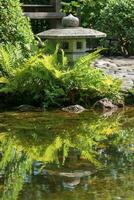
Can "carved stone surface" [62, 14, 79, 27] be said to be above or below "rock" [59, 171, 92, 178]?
above

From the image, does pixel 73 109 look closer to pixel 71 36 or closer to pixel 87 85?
pixel 87 85

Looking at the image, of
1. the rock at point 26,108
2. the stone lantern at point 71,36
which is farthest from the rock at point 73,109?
the stone lantern at point 71,36

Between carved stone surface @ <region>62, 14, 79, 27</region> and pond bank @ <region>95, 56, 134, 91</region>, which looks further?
carved stone surface @ <region>62, 14, 79, 27</region>

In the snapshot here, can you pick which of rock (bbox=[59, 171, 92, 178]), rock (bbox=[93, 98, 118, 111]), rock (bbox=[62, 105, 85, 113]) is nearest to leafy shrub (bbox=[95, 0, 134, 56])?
rock (bbox=[93, 98, 118, 111])

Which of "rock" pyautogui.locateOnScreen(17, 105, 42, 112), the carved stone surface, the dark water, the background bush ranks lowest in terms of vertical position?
"rock" pyautogui.locateOnScreen(17, 105, 42, 112)

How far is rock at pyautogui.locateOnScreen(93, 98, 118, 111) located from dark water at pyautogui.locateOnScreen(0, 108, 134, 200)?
13.1 inches

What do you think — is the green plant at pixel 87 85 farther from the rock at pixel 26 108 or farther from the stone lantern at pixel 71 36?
the stone lantern at pixel 71 36

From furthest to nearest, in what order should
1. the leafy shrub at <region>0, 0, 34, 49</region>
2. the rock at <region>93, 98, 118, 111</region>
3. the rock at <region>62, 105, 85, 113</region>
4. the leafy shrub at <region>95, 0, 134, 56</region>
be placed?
the leafy shrub at <region>95, 0, 134, 56</region>
the leafy shrub at <region>0, 0, 34, 49</region>
the rock at <region>93, 98, 118, 111</region>
the rock at <region>62, 105, 85, 113</region>

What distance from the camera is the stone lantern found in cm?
1252

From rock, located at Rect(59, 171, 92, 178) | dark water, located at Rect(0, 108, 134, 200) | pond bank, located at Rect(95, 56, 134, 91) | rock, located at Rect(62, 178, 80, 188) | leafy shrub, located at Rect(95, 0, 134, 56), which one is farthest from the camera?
leafy shrub, located at Rect(95, 0, 134, 56)

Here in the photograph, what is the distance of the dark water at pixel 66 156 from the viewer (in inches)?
237

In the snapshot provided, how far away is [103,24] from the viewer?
57.6 feet

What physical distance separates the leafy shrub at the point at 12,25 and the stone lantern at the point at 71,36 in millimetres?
667

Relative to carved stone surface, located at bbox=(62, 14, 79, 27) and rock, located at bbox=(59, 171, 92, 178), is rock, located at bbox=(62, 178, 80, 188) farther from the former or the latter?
carved stone surface, located at bbox=(62, 14, 79, 27)
